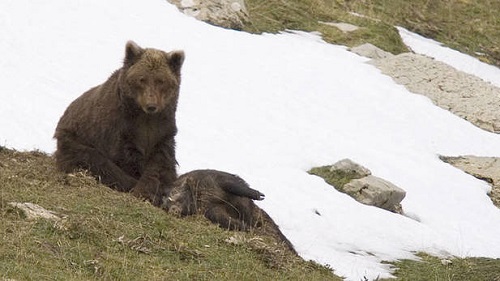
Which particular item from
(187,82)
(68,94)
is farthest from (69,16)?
(68,94)

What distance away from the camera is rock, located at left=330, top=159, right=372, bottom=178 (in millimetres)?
17656

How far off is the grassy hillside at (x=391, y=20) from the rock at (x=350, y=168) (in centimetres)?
1077

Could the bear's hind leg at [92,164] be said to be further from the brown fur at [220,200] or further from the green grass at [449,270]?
the green grass at [449,270]

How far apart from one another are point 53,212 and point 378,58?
20.2 metres

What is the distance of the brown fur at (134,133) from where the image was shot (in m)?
11.7

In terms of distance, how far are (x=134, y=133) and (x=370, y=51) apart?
17.9m

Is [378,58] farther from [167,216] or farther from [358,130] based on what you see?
[167,216]

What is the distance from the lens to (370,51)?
28.8 m

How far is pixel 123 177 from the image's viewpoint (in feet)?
38.8

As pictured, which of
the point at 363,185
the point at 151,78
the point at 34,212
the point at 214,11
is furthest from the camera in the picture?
the point at 214,11

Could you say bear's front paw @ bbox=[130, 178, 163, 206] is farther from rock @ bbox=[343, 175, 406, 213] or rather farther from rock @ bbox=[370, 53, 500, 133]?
rock @ bbox=[370, 53, 500, 133]

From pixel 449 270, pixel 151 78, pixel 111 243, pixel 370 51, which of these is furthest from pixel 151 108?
pixel 370 51

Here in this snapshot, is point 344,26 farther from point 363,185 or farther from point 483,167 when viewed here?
point 363,185

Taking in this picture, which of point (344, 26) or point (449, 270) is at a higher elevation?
point (449, 270)
